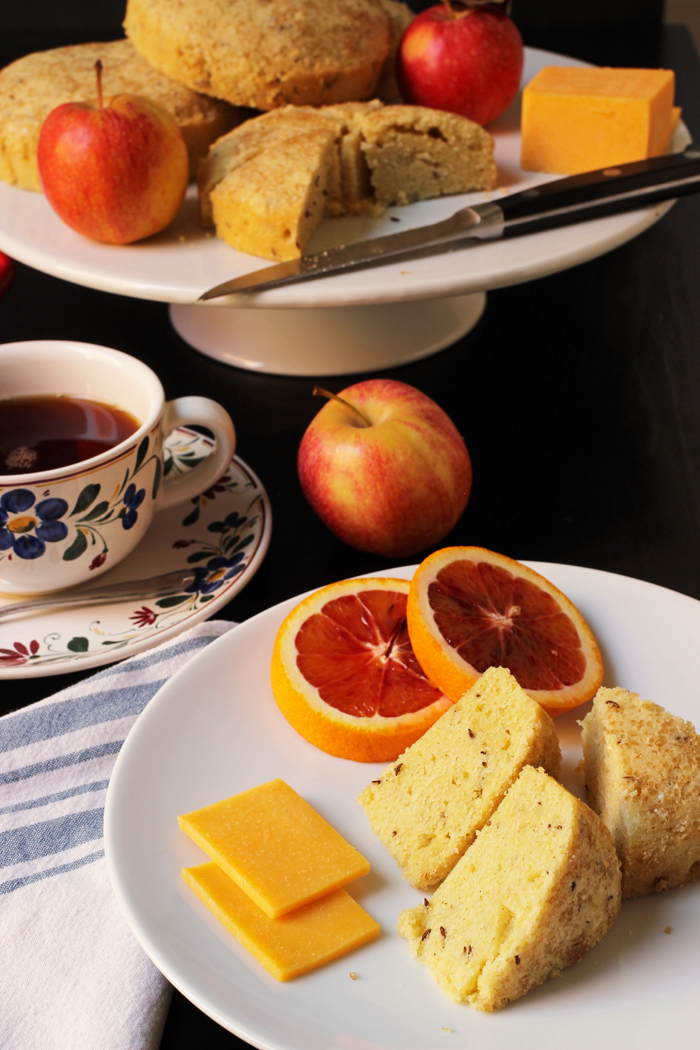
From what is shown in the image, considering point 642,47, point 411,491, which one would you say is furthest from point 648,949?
point 642,47

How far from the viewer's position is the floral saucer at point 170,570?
0.92 meters

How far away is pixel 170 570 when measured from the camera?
104 centimetres

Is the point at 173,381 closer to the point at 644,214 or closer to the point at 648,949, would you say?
the point at 644,214

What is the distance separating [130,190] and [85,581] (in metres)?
0.53

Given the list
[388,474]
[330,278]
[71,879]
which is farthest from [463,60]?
[71,879]

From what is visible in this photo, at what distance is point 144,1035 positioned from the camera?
0.64 metres

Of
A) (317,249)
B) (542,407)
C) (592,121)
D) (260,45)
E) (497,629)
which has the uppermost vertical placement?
(260,45)

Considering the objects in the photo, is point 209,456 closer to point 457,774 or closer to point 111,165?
point 111,165

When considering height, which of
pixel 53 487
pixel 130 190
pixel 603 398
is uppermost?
pixel 130 190

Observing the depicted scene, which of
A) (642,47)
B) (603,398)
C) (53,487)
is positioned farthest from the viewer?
(642,47)

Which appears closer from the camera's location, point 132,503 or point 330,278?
point 132,503

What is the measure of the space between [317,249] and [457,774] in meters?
0.83

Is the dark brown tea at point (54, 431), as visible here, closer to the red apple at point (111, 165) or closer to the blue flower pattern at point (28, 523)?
the blue flower pattern at point (28, 523)

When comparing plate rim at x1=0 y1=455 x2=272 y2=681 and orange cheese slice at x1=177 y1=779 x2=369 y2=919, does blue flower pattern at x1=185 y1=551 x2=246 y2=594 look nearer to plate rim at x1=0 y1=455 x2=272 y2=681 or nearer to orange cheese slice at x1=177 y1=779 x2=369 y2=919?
plate rim at x1=0 y1=455 x2=272 y2=681
